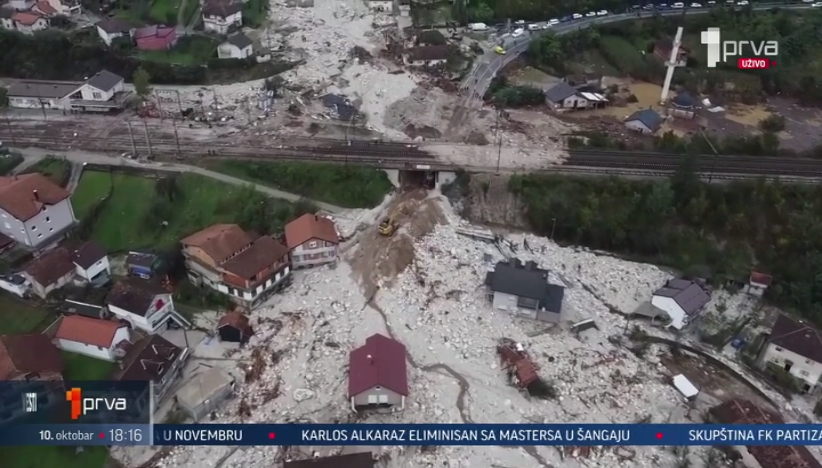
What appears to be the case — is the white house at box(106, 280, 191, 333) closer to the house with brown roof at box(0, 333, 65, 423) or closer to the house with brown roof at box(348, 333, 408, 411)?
the house with brown roof at box(0, 333, 65, 423)

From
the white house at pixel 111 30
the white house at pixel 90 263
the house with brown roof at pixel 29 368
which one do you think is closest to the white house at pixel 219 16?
the white house at pixel 111 30

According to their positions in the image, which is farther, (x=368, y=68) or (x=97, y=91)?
(x=368, y=68)

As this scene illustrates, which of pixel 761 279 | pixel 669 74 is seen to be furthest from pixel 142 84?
pixel 761 279

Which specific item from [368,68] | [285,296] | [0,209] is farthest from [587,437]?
[368,68]

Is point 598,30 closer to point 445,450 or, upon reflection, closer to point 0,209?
point 445,450

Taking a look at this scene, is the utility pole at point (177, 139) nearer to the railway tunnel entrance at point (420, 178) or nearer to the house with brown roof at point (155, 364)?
the railway tunnel entrance at point (420, 178)

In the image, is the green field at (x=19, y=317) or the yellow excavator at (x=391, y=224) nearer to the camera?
the green field at (x=19, y=317)

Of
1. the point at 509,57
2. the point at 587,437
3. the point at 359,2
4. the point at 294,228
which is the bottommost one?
the point at 587,437
